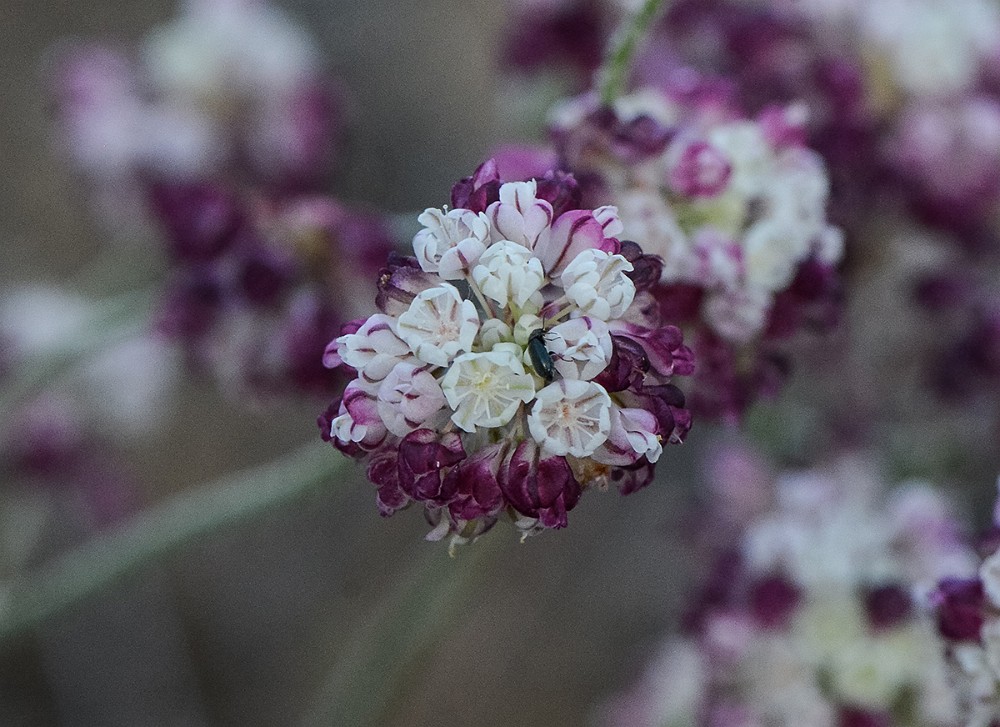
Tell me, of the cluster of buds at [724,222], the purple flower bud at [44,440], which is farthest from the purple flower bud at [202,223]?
the purple flower bud at [44,440]

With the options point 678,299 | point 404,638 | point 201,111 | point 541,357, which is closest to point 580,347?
point 541,357

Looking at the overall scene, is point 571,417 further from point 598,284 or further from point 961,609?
point 961,609

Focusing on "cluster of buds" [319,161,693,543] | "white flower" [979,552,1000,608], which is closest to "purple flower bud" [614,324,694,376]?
"cluster of buds" [319,161,693,543]

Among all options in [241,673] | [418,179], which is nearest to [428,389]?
[241,673]

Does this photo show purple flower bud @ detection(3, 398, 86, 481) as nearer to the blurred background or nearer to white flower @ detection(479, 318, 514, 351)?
the blurred background

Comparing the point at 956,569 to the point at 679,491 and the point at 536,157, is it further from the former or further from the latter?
the point at 679,491
